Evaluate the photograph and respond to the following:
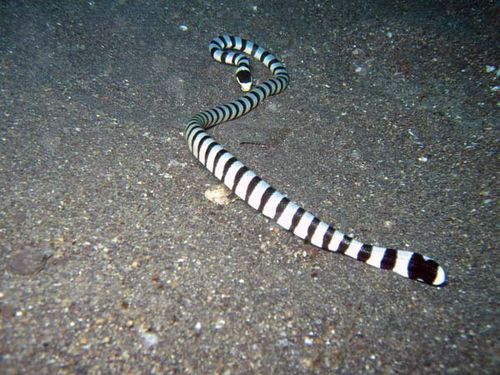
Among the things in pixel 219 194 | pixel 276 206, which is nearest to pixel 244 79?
pixel 219 194

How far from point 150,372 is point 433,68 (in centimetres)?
454

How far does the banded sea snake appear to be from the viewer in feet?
8.96

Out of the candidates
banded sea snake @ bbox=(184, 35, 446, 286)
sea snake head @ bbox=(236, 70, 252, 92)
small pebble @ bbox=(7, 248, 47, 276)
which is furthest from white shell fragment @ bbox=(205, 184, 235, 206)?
sea snake head @ bbox=(236, 70, 252, 92)

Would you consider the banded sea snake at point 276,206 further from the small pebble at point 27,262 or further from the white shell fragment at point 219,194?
the small pebble at point 27,262

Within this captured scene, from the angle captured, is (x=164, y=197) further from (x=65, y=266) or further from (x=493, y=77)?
(x=493, y=77)

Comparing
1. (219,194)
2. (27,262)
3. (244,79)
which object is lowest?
(27,262)

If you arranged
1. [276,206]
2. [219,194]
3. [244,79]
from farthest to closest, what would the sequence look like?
1. [244,79]
2. [219,194]
3. [276,206]

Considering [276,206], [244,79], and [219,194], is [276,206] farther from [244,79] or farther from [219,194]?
[244,79]

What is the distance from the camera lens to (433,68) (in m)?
4.52

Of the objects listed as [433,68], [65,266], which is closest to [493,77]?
[433,68]

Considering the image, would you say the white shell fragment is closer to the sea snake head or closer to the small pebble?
the small pebble

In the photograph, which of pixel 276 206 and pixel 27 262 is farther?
pixel 276 206

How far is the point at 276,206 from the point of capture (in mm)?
3047

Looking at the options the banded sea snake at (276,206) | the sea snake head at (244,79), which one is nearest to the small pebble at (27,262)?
the banded sea snake at (276,206)
